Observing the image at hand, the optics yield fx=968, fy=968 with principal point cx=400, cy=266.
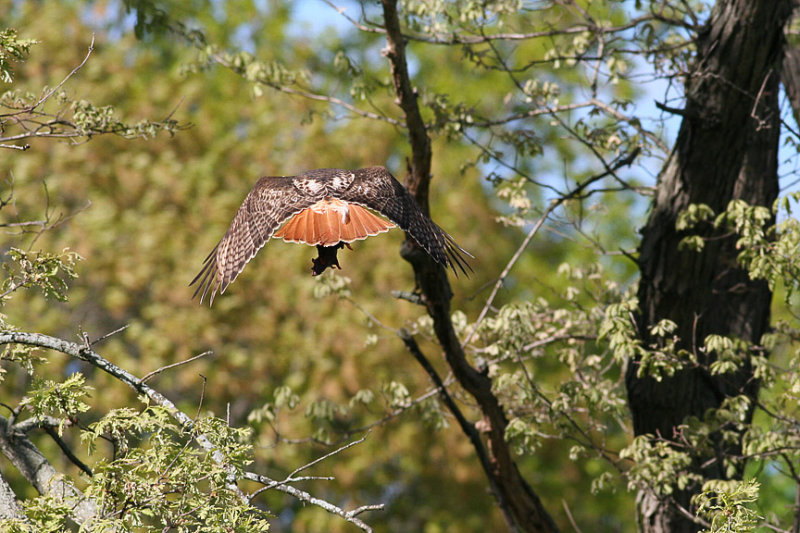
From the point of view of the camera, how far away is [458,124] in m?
6.83

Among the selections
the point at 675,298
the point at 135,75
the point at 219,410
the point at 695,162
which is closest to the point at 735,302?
the point at 675,298

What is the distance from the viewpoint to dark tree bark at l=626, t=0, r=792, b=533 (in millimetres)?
6406

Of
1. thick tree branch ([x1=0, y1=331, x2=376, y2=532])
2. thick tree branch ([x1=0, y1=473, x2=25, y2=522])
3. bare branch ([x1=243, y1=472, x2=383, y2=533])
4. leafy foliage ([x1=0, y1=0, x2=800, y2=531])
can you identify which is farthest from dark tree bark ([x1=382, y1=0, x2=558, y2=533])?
thick tree branch ([x1=0, y1=473, x2=25, y2=522])

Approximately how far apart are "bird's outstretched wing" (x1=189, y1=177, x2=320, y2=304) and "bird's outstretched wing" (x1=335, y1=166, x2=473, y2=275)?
25cm

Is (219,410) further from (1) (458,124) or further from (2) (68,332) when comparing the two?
(1) (458,124)

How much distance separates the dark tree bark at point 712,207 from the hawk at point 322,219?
2.16m

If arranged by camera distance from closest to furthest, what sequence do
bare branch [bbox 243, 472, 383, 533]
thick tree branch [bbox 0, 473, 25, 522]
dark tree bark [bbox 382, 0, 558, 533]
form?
bare branch [bbox 243, 472, 383, 533] → thick tree branch [bbox 0, 473, 25, 522] → dark tree bark [bbox 382, 0, 558, 533]

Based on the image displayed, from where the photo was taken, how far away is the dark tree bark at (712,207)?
6406 millimetres

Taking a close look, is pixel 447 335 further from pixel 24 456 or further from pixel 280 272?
pixel 280 272

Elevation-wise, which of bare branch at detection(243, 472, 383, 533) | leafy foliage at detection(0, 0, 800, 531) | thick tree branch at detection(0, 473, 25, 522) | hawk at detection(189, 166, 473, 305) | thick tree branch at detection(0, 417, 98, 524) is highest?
leafy foliage at detection(0, 0, 800, 531)

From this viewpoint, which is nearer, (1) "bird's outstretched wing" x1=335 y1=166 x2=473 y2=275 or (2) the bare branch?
(2) the bare branch

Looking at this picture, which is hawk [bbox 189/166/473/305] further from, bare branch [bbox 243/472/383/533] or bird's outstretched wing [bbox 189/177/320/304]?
bare branch [bbox 243/472/383/533]

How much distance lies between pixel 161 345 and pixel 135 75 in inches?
224

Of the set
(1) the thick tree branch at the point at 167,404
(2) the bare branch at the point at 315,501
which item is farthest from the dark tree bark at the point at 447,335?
(2) the bare branch at the point at 315,501
